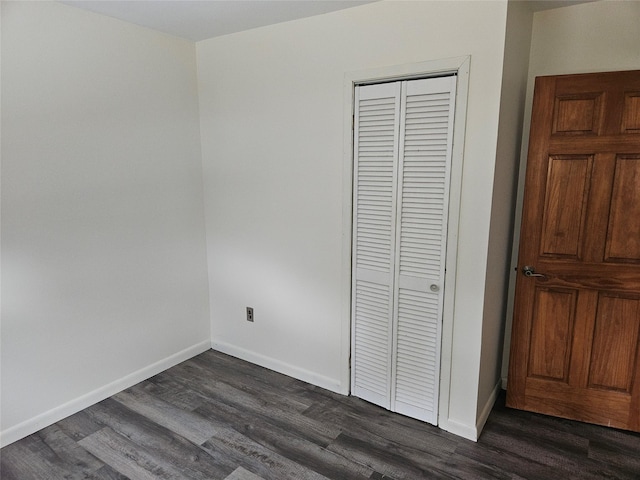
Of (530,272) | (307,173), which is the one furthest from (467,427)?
(307,173)

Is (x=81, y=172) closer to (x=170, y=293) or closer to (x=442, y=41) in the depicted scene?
(x=170, y=293)

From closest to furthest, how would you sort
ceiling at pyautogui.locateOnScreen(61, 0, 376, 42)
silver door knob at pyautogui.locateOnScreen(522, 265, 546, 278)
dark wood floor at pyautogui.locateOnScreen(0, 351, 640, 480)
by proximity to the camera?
dark wood floor at pyautogui.locateOnScreen(0, 351, 640, 480), ceiling at pyautogui.locateOnScreen(61, 0, 376, 42), silver door knob at pyautogui.locateOnScreen(522, 265, 546, 278)

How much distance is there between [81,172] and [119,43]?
867 millimetres

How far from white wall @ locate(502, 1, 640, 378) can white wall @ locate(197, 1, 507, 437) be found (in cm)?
67

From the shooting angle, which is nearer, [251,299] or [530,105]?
[530,105]

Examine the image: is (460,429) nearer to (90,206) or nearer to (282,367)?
(282,367)

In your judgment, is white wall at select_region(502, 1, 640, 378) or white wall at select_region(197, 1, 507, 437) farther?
white wall at select_region(502, 1, 640, 378)

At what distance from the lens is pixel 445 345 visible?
7.67ft

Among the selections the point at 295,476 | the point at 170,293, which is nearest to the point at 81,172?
the point at 170,293

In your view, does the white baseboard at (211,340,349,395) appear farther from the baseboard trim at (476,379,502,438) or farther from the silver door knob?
the silver door knob

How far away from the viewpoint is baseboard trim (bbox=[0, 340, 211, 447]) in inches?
91.1

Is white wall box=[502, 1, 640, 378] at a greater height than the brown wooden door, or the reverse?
white wall box=[502, 1, 640, 378]

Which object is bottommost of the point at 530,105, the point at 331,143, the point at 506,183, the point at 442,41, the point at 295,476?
the point at 295,476

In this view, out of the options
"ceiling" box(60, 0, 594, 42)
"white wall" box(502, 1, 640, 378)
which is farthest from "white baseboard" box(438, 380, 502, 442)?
"ceiling" box(60, 0, 594, 42)
